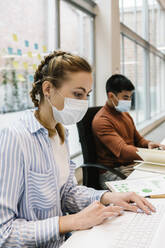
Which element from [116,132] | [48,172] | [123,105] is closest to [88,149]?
[116,132]

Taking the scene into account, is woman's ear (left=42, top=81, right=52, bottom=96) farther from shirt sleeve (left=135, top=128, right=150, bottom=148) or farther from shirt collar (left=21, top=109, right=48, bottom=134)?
shirt sleeve (left=135, top=128, right=150, bottom=148)

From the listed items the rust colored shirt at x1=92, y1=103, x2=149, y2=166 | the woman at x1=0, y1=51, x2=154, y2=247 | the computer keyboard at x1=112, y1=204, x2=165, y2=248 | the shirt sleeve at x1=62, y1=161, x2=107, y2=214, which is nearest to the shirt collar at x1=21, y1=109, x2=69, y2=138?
the woman at x1=0, y1=51, x2=154, y2=247

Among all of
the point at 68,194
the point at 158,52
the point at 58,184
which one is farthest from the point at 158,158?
the point at 158,52

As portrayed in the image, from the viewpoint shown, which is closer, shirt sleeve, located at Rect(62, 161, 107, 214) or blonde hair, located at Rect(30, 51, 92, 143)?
blonde hair, located at Rect(30, 51, 92, 143)

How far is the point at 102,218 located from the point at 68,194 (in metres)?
0.32

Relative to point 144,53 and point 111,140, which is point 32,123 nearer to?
point 111,140

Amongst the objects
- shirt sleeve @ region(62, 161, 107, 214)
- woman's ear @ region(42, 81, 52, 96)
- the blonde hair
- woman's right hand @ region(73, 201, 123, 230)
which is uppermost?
the blonde hair

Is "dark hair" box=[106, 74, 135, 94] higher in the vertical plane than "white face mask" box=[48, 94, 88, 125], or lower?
higher

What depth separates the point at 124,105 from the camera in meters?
2.28

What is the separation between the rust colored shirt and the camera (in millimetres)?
2053

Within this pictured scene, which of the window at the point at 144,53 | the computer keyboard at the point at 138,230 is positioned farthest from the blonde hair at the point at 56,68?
Answer: the window at the point at 144,53

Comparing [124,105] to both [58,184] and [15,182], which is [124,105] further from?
[15,182]

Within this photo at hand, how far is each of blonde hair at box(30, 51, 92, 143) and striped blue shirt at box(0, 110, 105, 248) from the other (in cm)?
13

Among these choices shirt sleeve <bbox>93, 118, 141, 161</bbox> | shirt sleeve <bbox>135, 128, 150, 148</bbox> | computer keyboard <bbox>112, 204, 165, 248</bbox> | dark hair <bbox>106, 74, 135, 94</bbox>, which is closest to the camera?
computer keyboard <bbox>112, 204, 165, 248</bbox>
